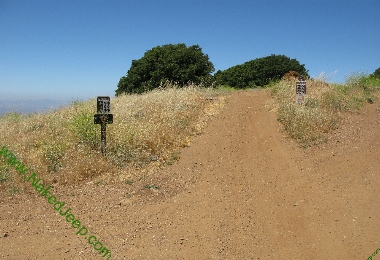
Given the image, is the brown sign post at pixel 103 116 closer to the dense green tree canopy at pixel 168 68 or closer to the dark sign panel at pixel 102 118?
the dark sign panel at pixel 102 118

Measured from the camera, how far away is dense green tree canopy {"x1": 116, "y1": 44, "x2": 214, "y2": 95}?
16156mm

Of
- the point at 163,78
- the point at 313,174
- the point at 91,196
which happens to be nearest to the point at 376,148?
the point at 313,174

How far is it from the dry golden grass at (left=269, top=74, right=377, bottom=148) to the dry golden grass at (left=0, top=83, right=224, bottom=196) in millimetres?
2075

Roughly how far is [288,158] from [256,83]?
41.8 ft

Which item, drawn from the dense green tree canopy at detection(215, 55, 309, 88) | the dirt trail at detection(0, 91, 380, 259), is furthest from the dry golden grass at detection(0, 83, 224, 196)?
the dense green tree canopy at detection(215, 55, 309, 88)

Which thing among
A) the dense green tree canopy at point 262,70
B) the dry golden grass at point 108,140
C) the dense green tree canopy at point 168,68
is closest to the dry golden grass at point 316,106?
the dry golden grass at point 108,140

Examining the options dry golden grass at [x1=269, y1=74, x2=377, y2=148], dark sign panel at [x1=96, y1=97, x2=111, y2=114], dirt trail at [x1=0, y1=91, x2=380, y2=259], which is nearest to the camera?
dirt trail at [x1=0, y1=91, x2=380, y2=259]

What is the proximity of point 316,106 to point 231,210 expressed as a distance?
562 cm

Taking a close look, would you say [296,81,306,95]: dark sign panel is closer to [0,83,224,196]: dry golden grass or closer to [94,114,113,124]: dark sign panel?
[0,83,224,196]: dry golden grass

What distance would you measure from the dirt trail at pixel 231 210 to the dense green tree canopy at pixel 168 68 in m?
8.33

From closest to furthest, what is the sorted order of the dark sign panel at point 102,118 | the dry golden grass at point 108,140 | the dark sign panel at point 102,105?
the dry golden grass at point 108,140 < the dark sign panel at point 102,118 < the dark sign panel at point 102,105

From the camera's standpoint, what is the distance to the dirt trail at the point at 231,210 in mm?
4406

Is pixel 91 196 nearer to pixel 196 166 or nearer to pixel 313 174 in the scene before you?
pixel 196 166

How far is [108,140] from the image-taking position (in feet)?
25.8
